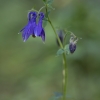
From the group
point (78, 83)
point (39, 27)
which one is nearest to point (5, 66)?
point (78, 83)

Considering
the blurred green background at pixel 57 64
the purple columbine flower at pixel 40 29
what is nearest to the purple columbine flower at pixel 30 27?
the purple columbine flower at pixel 40 29

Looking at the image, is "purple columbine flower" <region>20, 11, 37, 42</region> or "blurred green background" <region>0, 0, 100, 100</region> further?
"blurred green background" <region>0, 0, 100, 100</region>

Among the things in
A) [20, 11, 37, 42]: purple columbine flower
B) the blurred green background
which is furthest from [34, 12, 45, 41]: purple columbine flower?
the blurred green background

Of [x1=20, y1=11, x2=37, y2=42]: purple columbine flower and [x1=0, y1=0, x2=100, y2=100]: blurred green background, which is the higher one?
[x1=0, y1=0, x2=100, y2=100]: blurred green background

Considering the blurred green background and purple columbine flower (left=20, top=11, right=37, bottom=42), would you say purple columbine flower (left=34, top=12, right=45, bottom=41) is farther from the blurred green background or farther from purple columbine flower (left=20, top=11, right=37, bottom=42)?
the blurred green background

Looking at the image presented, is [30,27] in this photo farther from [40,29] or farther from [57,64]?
[57,64]

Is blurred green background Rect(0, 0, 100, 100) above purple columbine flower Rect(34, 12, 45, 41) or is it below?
above

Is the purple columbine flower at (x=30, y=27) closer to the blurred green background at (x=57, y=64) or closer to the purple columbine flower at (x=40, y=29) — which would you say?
the purple columbine flower at (x=40, y=29)

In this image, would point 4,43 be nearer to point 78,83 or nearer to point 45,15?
point 78,83
